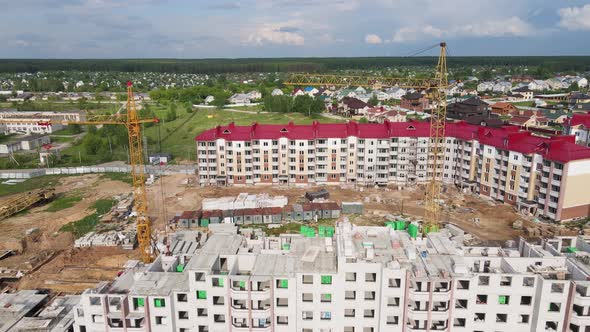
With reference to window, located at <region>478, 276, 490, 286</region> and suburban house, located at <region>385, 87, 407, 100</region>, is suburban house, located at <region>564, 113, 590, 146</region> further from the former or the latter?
suburban house, located at <region>385, 87, 407, 100</region>

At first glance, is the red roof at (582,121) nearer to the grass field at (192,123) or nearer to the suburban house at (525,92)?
the grass field at (192,123)

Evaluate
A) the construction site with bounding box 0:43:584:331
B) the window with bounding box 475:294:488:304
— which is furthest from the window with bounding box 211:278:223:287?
the window with bounding box 475:294:488:304

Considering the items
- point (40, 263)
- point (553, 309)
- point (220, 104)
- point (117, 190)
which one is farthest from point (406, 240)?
point (220, 104)

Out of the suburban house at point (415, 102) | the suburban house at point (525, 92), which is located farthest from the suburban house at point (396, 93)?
the suburban house at point (525, 92)

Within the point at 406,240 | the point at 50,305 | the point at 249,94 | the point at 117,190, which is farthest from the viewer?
the point at 249,94

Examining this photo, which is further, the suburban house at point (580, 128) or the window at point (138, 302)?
the suburban house at point (580, 128)

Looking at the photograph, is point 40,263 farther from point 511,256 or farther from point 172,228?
point 511,256
